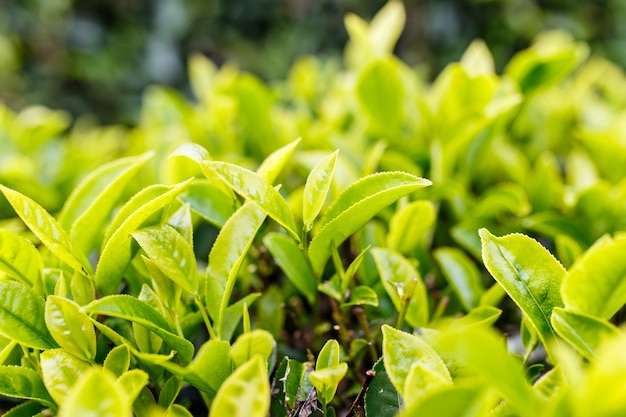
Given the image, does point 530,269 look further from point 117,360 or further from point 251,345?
point 117,360

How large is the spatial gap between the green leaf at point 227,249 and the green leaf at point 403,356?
0.24m

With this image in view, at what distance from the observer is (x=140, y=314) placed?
32.3 inches

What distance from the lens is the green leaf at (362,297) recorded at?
0.95m

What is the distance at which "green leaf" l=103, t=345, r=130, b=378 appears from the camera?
0.83m

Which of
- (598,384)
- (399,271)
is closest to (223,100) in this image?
(399,271)

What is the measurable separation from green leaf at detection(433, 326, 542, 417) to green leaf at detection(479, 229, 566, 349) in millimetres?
215

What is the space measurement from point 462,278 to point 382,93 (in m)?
0.51

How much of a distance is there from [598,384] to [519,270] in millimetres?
294

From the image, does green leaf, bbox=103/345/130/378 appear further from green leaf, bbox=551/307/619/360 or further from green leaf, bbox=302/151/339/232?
green leaf, bbox=551/307/619/360

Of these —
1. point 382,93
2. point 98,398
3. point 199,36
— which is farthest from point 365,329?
point 199,36

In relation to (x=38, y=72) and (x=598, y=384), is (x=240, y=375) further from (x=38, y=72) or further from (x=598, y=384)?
(x=38, y=72)

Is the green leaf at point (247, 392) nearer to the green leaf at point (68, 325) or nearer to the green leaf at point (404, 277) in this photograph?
the green leaf at point (68, 325)

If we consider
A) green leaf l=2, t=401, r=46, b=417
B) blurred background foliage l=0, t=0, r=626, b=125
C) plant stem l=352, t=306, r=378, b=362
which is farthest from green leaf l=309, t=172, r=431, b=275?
blurred background foliage l=0, t=0, r=626, b=125

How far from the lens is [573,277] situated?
0.74 meters
